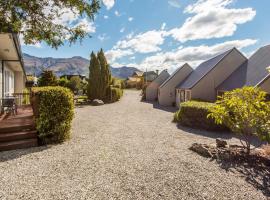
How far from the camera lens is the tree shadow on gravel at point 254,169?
198 inches

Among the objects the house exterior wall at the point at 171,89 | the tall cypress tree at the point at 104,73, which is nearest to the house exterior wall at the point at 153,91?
the house exterior wall at the point at 171,89

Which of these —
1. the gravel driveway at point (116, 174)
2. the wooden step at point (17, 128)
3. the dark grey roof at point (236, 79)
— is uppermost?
the dark grey roof at point (236, 79)

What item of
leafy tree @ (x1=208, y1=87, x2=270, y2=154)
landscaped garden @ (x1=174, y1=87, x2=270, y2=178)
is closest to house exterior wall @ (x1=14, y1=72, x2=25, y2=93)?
landscaped garden @ (x1=174, y1=87, x2=270, y2=178)

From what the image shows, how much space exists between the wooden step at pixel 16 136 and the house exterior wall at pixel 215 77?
16009 millimetres

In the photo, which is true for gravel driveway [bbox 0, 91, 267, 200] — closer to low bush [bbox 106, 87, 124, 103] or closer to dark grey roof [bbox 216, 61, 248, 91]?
dark grey roof [bbox 216, 61, 248, 91]

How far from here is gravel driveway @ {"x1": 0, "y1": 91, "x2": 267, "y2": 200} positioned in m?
4.39

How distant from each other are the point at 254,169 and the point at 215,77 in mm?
15739

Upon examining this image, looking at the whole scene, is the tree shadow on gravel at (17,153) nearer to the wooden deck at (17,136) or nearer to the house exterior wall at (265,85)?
the wooden deck at (17,136)

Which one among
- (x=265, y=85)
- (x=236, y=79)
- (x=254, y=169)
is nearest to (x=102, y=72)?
(x=236, y=79)

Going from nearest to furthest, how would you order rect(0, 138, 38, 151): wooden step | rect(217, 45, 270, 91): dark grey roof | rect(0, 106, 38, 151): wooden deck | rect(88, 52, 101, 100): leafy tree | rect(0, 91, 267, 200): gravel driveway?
rect(0, 91, 267, 200): gravel driveway → rect(0, 138, 38, 151): wooden step → rect(0, 106, 38, 151): wooden deck → rect(217, 45, 270, 91): dark grey roof → rect(88, 52, 101, 100): leafy tree

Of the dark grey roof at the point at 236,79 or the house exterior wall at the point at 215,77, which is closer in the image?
the dark grey roof at the point at 236,79

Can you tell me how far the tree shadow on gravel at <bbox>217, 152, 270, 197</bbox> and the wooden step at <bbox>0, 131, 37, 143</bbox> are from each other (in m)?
7.23

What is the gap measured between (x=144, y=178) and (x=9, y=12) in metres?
7.60

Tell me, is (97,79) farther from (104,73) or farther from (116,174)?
(116,174)
